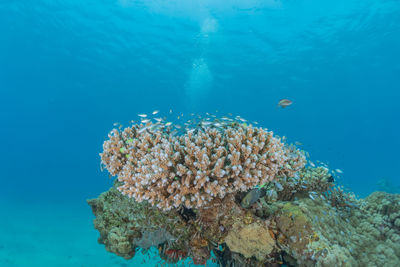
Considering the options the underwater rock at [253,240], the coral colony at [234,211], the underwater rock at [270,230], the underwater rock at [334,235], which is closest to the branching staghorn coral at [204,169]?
the coral colony at [234,211]

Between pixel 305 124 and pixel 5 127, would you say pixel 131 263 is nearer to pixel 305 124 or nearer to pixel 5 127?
pixel 305 124

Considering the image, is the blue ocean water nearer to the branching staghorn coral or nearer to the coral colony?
the coral colony

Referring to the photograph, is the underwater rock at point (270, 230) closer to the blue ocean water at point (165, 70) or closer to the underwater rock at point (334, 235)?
the underwater rock at point (334, 235)

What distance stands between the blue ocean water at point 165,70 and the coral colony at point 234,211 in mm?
2114

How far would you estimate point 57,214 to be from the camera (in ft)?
85.3

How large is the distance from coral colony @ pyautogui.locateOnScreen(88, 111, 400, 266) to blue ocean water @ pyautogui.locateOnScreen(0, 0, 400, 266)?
2.11 m

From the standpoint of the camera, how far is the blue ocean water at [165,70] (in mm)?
26625

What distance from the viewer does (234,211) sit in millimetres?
4488

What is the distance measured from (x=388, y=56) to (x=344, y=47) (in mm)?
10922

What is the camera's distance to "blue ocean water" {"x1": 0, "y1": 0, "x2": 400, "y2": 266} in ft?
87.4

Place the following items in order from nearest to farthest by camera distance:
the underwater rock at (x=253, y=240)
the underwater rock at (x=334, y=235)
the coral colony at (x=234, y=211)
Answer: the underwater rock at (x=334, y=235) < the coral colony at (x=234, y=211) < the underwater rock at (x=253, y=240)

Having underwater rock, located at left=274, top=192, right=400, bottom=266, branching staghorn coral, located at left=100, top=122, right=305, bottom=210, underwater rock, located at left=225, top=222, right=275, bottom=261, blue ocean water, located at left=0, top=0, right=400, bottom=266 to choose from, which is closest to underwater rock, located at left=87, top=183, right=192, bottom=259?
branching staghorn coral, located at left=100, top=122, right=305, bottom=210

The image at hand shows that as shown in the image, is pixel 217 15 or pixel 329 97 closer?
pixel 217 15

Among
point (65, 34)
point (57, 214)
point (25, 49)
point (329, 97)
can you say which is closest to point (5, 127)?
point (25, 49)
